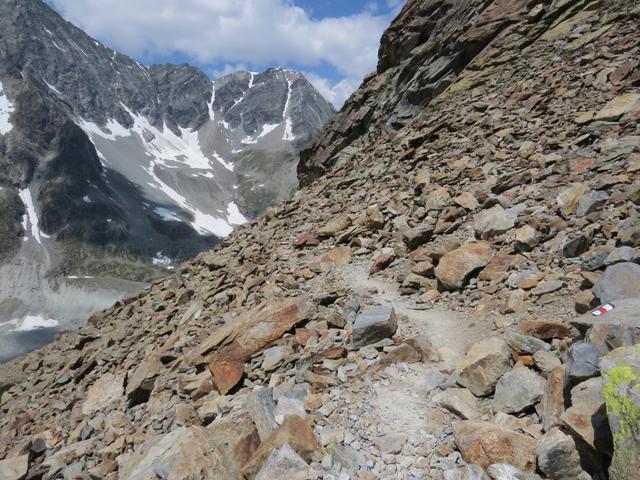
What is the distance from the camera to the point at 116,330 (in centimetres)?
2055

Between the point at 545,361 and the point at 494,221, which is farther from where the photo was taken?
the point at 494,221

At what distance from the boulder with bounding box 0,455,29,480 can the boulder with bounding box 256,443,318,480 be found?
8.98 meters

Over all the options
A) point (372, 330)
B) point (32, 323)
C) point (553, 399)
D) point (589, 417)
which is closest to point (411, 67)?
point (372, 330)

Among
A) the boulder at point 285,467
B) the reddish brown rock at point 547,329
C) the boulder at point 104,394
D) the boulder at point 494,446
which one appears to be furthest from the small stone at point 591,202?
the boulder at point 104,394

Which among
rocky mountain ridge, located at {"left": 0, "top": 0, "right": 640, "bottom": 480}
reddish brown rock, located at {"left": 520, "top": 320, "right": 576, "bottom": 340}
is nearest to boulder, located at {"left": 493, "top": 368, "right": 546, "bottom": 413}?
rocky mountain ridge, located at {"left": 0, "top": 0, "right": 640, "bottom": 480}

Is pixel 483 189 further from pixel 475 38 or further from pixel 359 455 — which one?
pixel 475 38

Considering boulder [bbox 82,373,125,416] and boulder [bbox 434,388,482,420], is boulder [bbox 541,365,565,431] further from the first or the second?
boulder [bbox 82,373,125,416]

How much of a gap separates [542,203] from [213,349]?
10.2 m

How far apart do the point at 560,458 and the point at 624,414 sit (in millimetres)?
1209

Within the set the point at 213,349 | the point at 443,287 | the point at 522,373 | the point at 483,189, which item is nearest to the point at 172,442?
the point at 213,349

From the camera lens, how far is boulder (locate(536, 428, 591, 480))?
16.1 feet

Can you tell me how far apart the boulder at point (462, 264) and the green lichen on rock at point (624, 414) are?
6342mm

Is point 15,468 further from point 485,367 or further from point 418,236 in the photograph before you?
point 418,236

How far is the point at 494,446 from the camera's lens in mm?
5711
